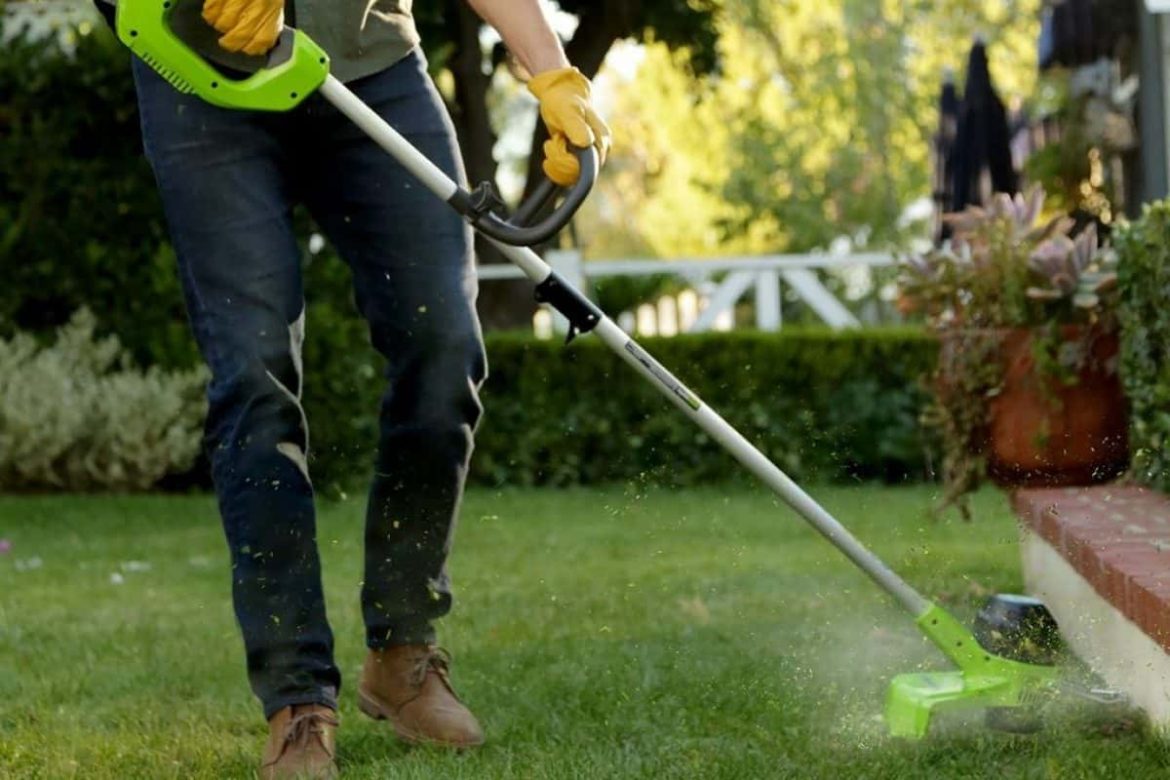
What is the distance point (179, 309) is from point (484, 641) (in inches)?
152

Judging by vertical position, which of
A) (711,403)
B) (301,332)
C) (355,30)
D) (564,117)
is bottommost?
(711,403)

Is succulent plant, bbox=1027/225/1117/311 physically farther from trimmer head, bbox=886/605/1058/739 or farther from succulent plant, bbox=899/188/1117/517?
trimmer head, bbox=886/605/1058/739

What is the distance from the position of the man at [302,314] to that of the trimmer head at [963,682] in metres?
0.61

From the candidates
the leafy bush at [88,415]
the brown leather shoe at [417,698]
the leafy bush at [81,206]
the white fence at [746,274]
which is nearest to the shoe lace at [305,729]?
the brown leather shoe at [417,698]

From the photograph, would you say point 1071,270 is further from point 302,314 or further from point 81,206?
point 81,206

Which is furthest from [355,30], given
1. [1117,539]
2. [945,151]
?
[945,151]

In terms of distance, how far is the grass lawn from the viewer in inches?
106

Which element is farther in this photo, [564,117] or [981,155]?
[981,155]

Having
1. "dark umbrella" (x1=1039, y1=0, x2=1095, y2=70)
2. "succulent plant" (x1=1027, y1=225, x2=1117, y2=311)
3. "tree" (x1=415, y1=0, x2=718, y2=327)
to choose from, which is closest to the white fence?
"tree" (x1=415, y1=0, x2=718, y2=327)

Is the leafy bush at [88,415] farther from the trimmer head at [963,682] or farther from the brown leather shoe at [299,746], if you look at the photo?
the trimmer head at [963,682]

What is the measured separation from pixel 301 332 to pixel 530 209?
398mm

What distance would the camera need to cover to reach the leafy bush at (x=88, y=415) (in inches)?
281

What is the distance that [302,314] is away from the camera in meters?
2.80

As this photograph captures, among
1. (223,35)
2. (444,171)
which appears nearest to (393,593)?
(444,171)
